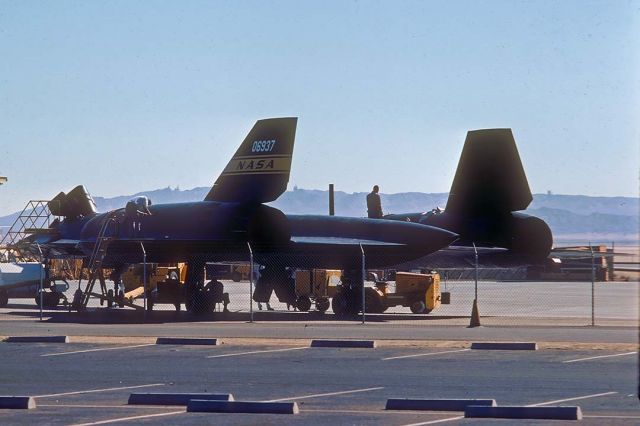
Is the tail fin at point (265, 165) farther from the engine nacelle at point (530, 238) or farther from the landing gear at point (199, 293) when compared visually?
the engine nacelle at point (530, 238)

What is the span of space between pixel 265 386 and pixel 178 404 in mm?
2551

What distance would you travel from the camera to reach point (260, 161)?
3497cm

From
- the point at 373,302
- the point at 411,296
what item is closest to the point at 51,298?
the point at 373,302

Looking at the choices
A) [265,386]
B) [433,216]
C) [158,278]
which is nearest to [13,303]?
[158,278]

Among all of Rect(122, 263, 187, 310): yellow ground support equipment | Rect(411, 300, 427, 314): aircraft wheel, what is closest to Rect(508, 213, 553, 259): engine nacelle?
Rect(411, 300, 427, 314): aircraft wheel

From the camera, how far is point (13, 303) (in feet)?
145

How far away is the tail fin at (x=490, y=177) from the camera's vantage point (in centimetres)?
3669

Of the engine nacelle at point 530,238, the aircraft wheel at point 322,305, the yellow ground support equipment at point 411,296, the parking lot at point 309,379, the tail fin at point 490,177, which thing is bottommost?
the parking lot at point 309,379

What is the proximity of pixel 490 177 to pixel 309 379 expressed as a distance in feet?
69.7

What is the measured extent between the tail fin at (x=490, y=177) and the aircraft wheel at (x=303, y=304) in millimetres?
6311

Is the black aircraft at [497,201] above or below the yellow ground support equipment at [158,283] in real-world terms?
above

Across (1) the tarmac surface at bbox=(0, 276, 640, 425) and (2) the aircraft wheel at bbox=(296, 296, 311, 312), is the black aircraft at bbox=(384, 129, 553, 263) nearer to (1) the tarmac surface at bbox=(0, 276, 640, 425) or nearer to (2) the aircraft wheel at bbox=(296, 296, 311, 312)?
(2) the aircraft wheel at bbox=(296, 296, 311, 312)

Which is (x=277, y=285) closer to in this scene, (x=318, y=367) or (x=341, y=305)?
(x=341, y=305)

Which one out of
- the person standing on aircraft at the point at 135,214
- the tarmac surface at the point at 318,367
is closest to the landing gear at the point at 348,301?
the tarmac surface at the point at 318,367
